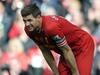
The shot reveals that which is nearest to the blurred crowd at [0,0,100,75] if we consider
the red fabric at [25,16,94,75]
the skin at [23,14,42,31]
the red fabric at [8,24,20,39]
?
the red fabric at [8,24,20,39]

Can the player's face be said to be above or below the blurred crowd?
above

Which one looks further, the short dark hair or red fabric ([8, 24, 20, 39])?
red fabric ([8, 24, 20, 39])

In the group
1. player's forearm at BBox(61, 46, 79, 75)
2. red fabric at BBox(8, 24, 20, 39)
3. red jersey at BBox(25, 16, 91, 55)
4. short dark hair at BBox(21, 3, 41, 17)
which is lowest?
red fabric at BBox(8, 24, 20, 39)

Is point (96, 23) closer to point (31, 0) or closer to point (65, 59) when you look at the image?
point (31, 0)

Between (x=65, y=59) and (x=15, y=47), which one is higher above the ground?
(x=65, y=59)

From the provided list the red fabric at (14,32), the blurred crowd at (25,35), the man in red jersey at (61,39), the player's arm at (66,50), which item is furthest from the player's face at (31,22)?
the red fabric at (14,32)

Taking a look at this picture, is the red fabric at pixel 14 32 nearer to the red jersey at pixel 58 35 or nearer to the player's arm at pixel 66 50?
the red jersey at pixel 58 35

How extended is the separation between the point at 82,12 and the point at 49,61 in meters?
1.73

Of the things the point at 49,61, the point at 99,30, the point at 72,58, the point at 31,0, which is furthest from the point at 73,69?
the point at 31,0

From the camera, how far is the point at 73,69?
5008 mm

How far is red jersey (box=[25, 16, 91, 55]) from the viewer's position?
4.86 metres

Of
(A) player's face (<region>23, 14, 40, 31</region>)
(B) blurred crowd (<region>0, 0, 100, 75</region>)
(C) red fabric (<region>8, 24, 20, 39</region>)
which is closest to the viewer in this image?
(A) player's face (<region>23, 14, 40, 31</region>)

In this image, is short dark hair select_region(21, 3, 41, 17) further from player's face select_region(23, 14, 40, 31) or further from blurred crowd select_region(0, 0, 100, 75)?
blurred crowd select_region(0, 0, 100, 75)

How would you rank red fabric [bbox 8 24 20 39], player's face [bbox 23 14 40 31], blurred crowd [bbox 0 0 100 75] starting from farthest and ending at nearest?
red fabric [bbox 8 24 20 39] → blurred crowd [bbox 0 0 100 75] → player's face [bbox 23 14 40 31]
